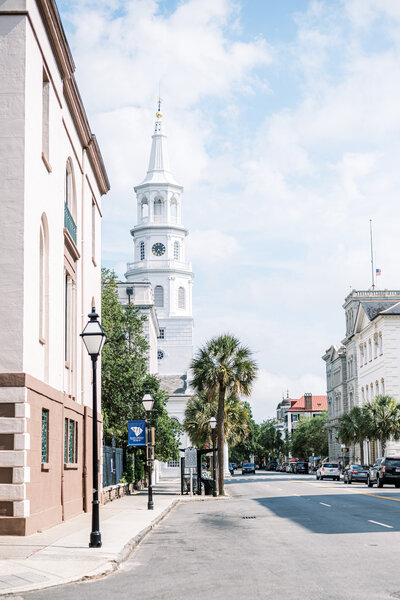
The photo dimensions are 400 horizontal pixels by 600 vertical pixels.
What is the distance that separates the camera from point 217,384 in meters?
41.5

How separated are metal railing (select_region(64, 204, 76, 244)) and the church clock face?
67464 mm

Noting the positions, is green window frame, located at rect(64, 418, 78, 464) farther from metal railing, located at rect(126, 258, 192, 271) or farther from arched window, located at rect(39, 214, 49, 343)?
metal railing, located at rect(126, 258, 192, 271)

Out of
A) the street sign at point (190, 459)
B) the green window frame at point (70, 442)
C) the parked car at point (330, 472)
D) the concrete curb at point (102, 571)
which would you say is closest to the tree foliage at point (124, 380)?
the street sign at point (190, 459)

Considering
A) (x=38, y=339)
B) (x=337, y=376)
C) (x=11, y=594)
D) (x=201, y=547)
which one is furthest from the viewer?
(x=337, y=376)

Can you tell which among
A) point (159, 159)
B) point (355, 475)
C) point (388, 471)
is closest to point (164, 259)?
point (159, 159)

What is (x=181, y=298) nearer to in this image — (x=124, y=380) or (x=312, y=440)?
(x=312, y=440)

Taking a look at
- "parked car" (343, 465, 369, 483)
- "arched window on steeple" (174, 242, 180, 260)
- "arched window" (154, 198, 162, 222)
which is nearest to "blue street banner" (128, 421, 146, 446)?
"parked car" (343, 465, 369, 483)

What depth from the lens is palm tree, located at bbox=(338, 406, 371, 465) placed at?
216ft

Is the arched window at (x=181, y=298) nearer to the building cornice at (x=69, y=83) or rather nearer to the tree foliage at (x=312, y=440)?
the tree foliage at (x=312, y=440)

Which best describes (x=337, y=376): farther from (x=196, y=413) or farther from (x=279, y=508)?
(x=279, y=508)

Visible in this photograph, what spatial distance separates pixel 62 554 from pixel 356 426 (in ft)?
193

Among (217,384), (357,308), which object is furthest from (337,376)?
(217,384)

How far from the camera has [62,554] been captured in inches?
508

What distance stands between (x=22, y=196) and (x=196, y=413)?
134 feet
